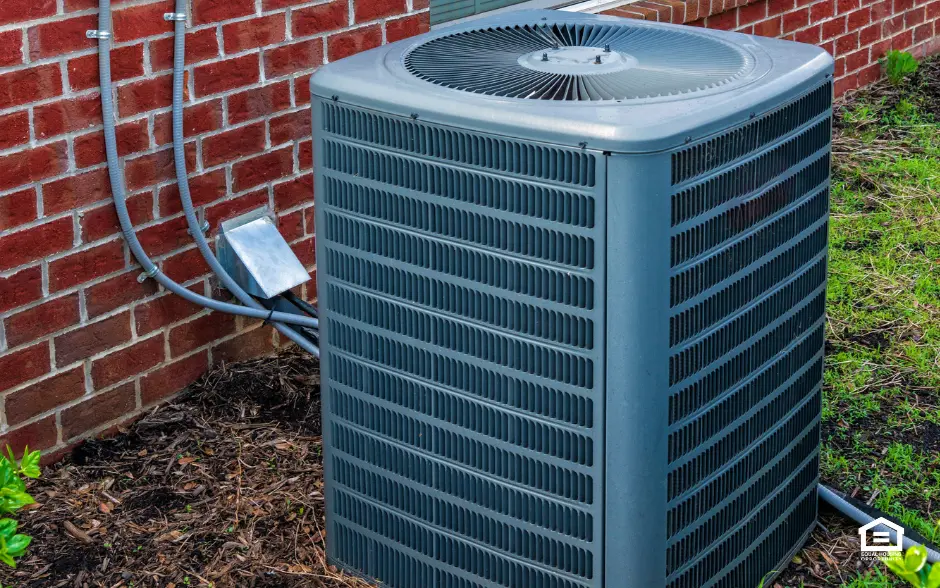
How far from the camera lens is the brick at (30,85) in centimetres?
299

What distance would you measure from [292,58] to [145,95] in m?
0.54

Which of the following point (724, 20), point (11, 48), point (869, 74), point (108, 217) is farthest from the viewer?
point (869, 74)

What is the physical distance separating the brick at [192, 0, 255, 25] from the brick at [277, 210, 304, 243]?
0.62 metres

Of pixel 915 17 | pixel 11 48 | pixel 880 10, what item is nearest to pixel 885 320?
pixel 11 48

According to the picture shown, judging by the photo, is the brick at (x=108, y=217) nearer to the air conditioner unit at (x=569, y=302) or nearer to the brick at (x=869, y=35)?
the air conditioner unit at (x=569, y=302)

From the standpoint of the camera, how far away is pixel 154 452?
340 centimetres

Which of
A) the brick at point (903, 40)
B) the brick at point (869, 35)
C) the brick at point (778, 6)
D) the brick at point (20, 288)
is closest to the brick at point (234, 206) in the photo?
the brick at point (20, 288)

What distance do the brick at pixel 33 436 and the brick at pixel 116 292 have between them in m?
0.30

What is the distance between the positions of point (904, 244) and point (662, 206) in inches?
117

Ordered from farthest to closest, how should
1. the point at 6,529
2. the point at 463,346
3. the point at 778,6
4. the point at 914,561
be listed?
1. the point at 778,6
2. the point at 463,346
3. the point at 6,529
4. the point at 914,561

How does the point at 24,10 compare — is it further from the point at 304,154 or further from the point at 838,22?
the point at 838,22

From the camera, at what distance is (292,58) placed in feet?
12.1

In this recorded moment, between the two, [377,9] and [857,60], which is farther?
[857,60]

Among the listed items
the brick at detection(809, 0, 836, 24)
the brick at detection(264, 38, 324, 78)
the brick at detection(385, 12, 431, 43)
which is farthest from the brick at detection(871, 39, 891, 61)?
the brick at detection(264, 38, 324, 78)
